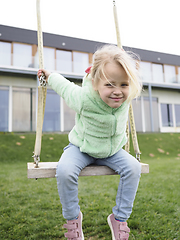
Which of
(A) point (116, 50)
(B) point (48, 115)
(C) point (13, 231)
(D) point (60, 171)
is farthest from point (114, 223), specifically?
(B) point (48, 115)

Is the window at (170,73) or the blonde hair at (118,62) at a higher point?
the window at (170,73)

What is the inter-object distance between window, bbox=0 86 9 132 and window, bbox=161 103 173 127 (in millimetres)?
11123

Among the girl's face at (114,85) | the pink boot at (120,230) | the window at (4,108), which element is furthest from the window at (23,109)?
the girl's face at (114,85)

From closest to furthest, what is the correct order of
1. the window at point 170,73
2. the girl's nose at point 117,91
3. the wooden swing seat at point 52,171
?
the girl's nose at point 117,91 → the wooden swing seat at point 52,171 → the window at point 170,73

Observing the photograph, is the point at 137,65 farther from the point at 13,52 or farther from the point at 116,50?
the point at 13,52

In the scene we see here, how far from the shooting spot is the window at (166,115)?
58.2 ft

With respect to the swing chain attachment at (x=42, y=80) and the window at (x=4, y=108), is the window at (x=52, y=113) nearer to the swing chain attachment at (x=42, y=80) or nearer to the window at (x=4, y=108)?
the window at (x=4, y=108)

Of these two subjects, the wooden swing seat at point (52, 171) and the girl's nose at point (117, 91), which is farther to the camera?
the wooden swing seat at point (52, 171)

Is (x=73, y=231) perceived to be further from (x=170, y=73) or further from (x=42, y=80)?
(x=170, y=73)

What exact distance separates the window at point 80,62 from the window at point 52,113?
2154mm

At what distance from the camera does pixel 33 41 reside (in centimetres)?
1465

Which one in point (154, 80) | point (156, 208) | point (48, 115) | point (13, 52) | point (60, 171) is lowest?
point (156, 208)

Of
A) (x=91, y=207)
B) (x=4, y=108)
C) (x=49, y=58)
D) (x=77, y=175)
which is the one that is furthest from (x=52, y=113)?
(x=77, y=175)

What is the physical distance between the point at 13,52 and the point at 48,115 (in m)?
4.50
